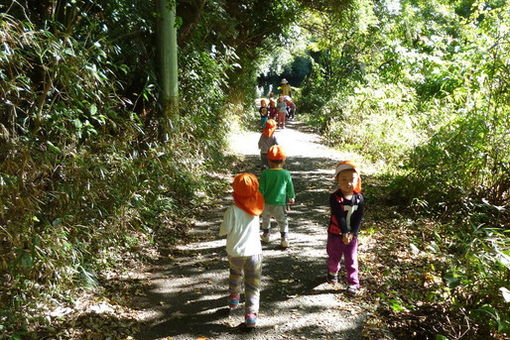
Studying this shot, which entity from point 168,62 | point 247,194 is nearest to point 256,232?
point 247,194

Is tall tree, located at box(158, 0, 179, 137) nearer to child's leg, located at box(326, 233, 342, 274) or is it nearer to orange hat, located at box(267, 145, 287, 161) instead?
orange hat, located at box(267, 145, 287, 161)

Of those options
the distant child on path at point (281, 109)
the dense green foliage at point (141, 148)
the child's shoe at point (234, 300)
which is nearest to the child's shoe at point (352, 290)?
the dense green foliage at point (141, 148)

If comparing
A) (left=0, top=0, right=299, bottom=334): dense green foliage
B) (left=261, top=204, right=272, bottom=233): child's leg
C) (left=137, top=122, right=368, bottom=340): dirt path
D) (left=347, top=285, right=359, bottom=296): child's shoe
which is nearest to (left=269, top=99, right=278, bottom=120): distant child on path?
(left=0, top=0, right=299, bottom=334): dense green foliage

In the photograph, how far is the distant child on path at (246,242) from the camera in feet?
11.7

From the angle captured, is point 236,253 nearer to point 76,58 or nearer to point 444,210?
point 76,58

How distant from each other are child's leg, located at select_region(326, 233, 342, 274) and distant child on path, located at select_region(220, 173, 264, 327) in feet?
3.08

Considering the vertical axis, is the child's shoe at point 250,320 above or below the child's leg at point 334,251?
below

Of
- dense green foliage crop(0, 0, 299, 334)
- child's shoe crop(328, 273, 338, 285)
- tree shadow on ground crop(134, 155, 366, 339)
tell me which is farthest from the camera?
child's shoe crop(328, 273, 338, 285)

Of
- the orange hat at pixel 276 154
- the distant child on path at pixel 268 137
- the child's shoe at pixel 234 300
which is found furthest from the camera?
the distant child on path at pixel 268 137

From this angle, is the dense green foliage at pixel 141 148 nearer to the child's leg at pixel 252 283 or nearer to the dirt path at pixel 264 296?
the dirt path at pixel 264 296

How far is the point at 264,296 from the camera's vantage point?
4.23 m

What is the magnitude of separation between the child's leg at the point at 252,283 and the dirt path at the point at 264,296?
23cm

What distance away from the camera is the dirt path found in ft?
11.8

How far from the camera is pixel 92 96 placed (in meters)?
4.27
